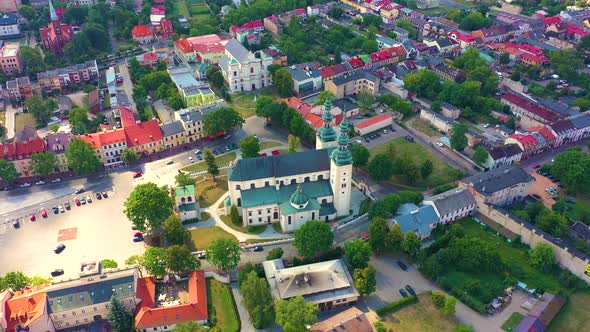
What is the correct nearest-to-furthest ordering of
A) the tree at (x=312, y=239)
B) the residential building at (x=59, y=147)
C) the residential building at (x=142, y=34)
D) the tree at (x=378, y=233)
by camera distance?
1. the tree at (x=312, y=239)
2. the tree at (x=378, y=233)
3. the residential building at (x=59, y=147)
4. the residential building at (x=142, y=34)

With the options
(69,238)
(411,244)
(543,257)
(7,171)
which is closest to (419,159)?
(411,244)

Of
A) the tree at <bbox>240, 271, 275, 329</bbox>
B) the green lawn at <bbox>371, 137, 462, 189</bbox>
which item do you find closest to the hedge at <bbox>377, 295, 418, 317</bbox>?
the tree at <bbox>240, 271, 275, 329</bbox>

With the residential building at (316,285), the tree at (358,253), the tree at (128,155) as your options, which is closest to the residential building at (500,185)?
the tree at (358,253)

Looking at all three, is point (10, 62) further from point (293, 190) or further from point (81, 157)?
point (293, 190)

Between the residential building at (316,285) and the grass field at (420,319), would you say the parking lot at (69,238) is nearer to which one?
the residential building at (316,285)

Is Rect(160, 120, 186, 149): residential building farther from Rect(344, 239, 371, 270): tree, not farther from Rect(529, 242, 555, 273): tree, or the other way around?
Rect(529, 242, 555, 273): tree
